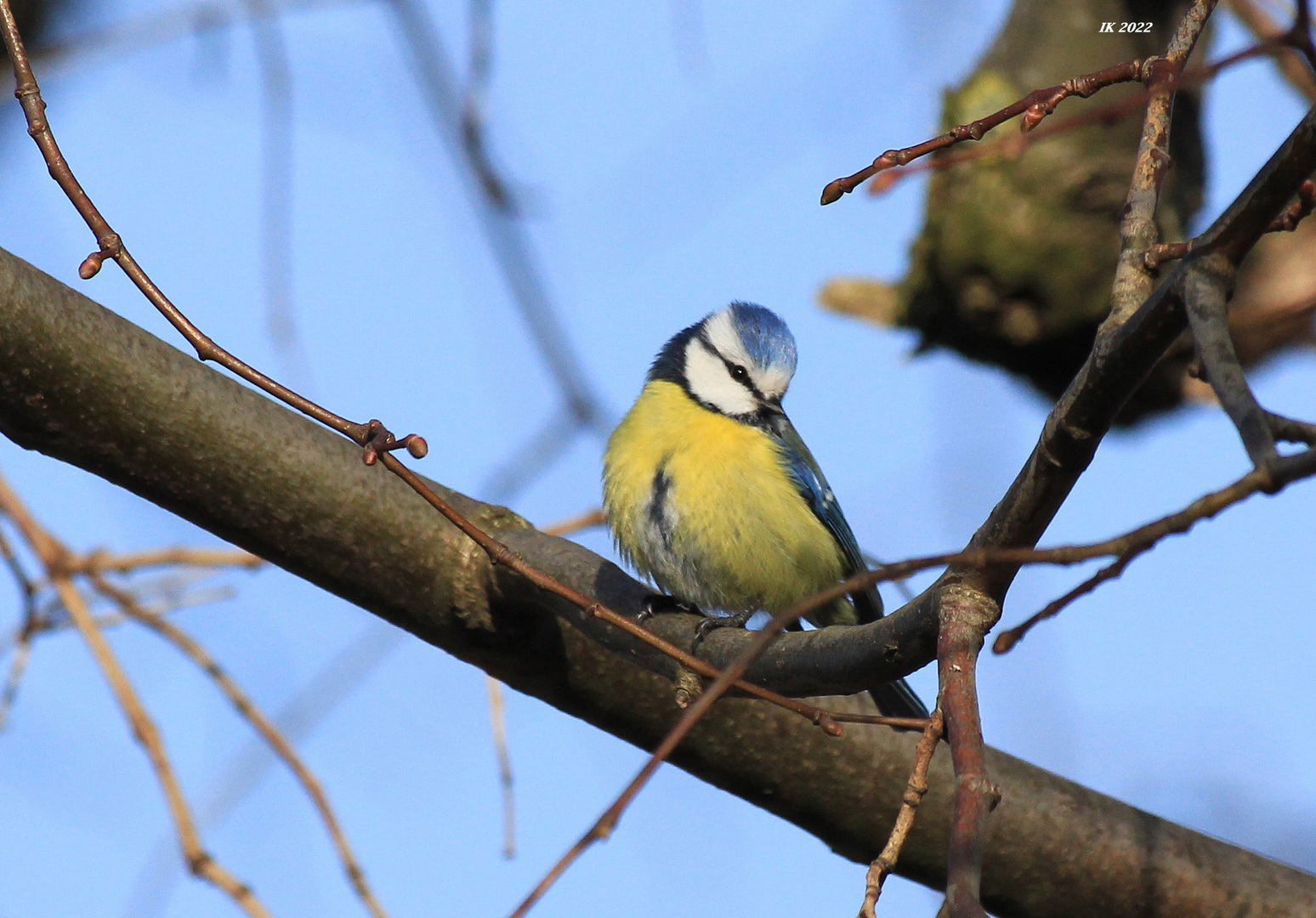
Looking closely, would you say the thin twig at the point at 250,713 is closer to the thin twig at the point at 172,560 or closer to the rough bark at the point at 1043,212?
the thin twig at the point at 172,560

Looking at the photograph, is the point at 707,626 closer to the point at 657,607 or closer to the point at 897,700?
the point at 657,607

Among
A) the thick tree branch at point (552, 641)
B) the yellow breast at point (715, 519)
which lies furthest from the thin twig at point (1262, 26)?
the thick tree branch at point (552, 641)

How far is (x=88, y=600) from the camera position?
2924 mm

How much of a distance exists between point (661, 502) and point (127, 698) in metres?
1.28

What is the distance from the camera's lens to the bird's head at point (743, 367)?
360cm

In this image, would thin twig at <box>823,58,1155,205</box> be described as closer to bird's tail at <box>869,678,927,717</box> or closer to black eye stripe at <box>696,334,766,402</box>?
bird's tail at <box>869,678,927,717</box>

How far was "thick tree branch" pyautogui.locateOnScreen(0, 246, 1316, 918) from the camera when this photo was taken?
84.7 inches

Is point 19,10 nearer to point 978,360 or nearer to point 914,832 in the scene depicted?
point 914,832

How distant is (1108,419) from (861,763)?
132 centimetres

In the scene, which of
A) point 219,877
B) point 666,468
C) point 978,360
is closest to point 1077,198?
point 978,360

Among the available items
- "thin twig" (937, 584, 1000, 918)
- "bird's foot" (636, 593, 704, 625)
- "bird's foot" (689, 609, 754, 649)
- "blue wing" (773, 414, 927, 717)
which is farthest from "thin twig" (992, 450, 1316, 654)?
"blue wing" (773, 414, 927, 717)

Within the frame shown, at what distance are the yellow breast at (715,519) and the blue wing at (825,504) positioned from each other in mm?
44

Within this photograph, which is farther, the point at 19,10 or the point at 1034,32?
the point at 1034,32

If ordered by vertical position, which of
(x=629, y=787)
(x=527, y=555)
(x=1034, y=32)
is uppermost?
(x=1034, y=32)
